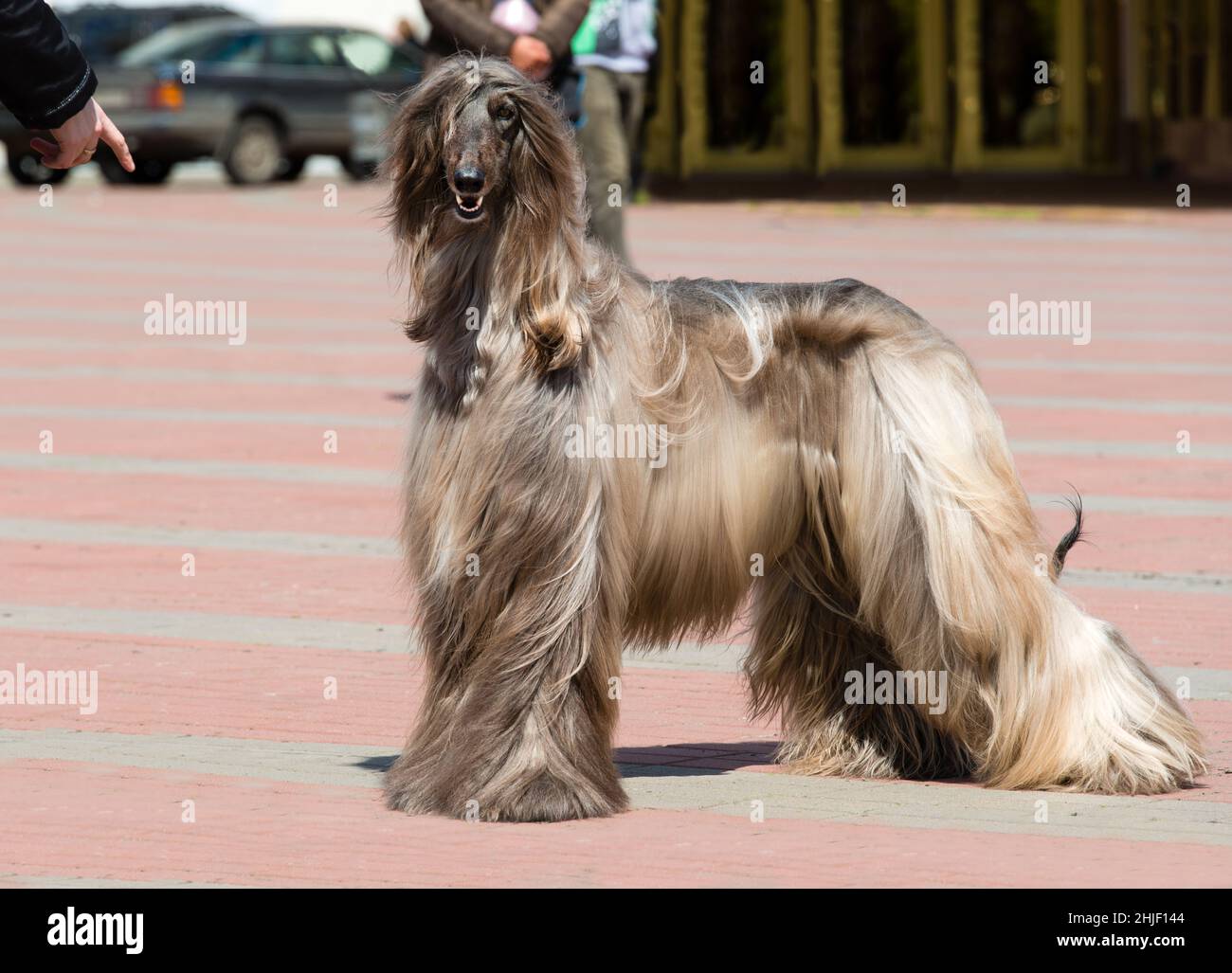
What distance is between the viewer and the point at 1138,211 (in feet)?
82.0

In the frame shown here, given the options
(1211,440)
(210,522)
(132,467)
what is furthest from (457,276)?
(1211,440)

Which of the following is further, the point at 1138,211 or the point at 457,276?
the point at 1138,211

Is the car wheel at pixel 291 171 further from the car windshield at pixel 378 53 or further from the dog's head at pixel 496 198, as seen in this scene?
the dog's head at pixel 496 198

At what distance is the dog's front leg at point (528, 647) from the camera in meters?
5.42

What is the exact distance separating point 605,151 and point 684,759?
5.40 m

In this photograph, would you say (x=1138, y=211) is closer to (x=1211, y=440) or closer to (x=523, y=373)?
(x=1211, y=440)

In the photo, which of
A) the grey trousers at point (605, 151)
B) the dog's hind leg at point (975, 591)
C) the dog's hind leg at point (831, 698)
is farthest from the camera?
the grey trousers at point (605, 151)

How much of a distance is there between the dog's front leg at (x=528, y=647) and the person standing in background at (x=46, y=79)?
4.48ft

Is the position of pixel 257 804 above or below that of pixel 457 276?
below

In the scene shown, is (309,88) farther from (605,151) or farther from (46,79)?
(46,79)

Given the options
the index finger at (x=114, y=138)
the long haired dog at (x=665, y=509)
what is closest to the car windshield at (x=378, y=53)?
the long haired dog at (x=665, y=509)

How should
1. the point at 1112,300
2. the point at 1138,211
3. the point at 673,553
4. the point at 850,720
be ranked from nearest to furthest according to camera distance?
the point at 673,553 → the point at 850,720 → the point at 1112,300 → the point at 1138,211

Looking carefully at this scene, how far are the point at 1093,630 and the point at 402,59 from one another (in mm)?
28069

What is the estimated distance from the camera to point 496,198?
17.8ft
